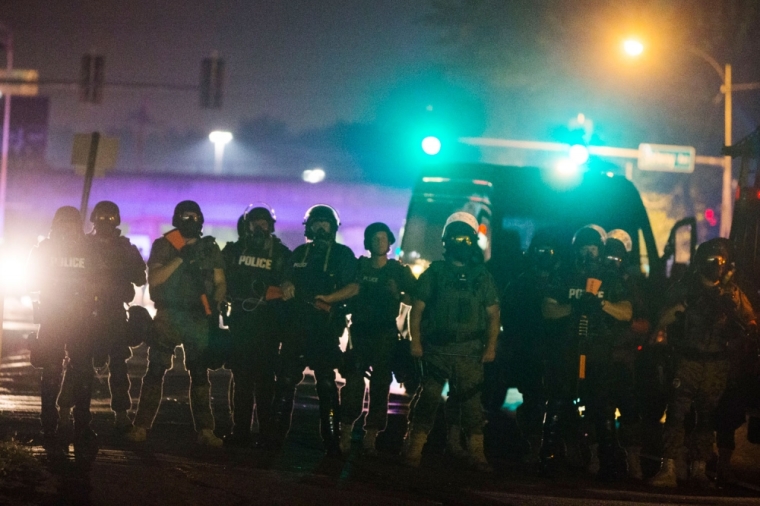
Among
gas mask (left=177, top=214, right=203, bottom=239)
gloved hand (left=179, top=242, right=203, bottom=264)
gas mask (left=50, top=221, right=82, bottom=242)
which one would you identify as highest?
gas mask (left=177, top=214, right=203, bottom=239)

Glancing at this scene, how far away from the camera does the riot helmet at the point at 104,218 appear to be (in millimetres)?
8641

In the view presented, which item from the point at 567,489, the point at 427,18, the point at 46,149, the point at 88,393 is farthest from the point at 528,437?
the point at 46,149

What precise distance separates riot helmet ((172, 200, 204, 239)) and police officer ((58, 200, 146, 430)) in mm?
472

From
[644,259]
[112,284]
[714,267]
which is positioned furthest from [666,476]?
[644,259]

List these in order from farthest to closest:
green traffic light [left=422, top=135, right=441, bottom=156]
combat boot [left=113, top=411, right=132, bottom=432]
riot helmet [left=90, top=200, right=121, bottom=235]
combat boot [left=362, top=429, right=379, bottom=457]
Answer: green traffic light [left=422, top=135, right=441, bottom=156]
combat boot [left=113, top=411, right=132, bottom=432]
combat boot [left=362, top=429, right=379, bottom=457]
riot helmet [left=90, top=200, right=121, bottom=235]

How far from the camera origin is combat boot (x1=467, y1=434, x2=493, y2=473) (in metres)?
8.33

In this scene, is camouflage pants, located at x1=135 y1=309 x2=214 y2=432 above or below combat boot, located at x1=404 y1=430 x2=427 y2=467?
above

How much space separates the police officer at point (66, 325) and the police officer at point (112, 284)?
0.08 m

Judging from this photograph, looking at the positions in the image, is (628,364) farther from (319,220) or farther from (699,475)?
(319,220)

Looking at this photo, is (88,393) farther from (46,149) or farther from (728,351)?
(46,149)

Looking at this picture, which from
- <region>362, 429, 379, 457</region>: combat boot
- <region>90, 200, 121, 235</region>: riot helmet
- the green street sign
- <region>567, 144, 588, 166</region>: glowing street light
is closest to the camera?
<region>90, 200, 121, 235</region>: riot helmet

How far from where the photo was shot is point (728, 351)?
8.11 meters

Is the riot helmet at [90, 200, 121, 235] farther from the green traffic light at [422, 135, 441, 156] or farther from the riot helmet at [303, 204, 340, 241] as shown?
the green traffic light at [422, 135, 441, 156]

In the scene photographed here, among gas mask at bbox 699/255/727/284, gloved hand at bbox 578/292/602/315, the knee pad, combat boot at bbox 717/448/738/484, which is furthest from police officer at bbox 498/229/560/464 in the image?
the knee pad
